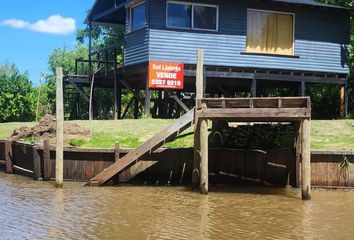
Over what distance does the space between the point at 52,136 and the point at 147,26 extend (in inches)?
249

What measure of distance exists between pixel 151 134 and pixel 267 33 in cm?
861

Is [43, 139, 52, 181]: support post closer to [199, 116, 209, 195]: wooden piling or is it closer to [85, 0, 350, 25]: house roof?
[199, 116, 209, 195]: wooden piling

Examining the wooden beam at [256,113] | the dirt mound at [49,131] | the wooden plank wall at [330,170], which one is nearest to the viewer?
the wooden beam at [256,113]

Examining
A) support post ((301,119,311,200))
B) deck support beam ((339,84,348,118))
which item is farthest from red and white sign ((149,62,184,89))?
support post ((301,119,311,200))

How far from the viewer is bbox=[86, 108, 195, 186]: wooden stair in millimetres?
16516

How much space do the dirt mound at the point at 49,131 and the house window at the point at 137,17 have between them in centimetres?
626

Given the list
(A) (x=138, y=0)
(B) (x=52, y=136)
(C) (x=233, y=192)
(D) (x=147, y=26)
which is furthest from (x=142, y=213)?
(A) (x=138, y=0)


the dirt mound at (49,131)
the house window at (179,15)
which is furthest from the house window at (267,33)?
the dirt mound at (49,131)

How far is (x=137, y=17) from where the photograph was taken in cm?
2517

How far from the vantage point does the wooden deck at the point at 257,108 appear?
1461cm

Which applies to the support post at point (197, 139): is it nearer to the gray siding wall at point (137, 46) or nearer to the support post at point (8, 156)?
the gray siding wall at point (137, 46)

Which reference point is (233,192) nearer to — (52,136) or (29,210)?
(29,210)

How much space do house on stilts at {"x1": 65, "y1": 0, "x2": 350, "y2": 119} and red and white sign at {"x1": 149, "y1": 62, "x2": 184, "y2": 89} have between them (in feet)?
0.14

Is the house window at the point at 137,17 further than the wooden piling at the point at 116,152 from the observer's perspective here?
Yes
